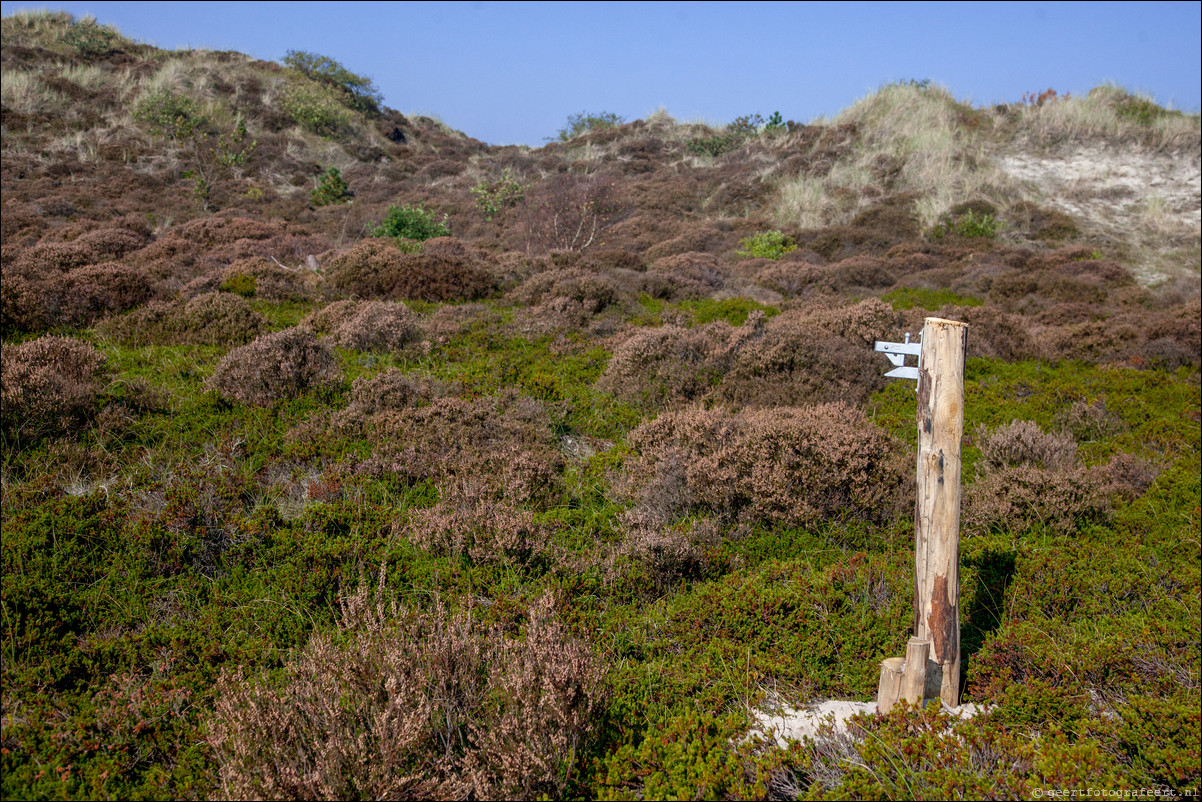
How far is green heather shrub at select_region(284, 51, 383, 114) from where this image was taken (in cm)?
3578

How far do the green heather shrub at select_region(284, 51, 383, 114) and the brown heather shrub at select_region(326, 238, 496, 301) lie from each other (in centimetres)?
2798

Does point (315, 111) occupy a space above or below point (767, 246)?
above

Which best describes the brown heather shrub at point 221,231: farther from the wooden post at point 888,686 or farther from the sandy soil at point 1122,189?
the sandy soil at point 1122,189

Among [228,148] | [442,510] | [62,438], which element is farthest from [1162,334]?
[228,148]

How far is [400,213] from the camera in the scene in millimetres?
17781

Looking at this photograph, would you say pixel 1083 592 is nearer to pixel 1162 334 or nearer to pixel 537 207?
pixel 1162 334

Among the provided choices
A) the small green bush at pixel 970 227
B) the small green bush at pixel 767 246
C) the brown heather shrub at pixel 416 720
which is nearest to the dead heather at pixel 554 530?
the brown heather shrub at pixel 416 720

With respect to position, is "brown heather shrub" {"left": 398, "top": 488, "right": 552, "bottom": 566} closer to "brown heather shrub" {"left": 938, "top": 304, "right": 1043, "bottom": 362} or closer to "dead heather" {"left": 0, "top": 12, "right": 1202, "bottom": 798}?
"dead heather" {"left": 0, "top": 12, "right": 1202, "bottom": 798}

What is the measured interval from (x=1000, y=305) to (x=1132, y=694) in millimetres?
11775

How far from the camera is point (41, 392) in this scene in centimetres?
540

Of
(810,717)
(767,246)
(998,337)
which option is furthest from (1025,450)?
(767,246)

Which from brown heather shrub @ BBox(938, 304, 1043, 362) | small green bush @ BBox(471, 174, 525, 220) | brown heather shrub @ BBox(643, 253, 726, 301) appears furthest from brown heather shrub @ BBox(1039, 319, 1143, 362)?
small green bush @ BBox(471, 174, 525, 220)

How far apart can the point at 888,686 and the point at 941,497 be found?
3.00ft

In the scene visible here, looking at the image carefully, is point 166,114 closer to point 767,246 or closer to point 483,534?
point 767,246
